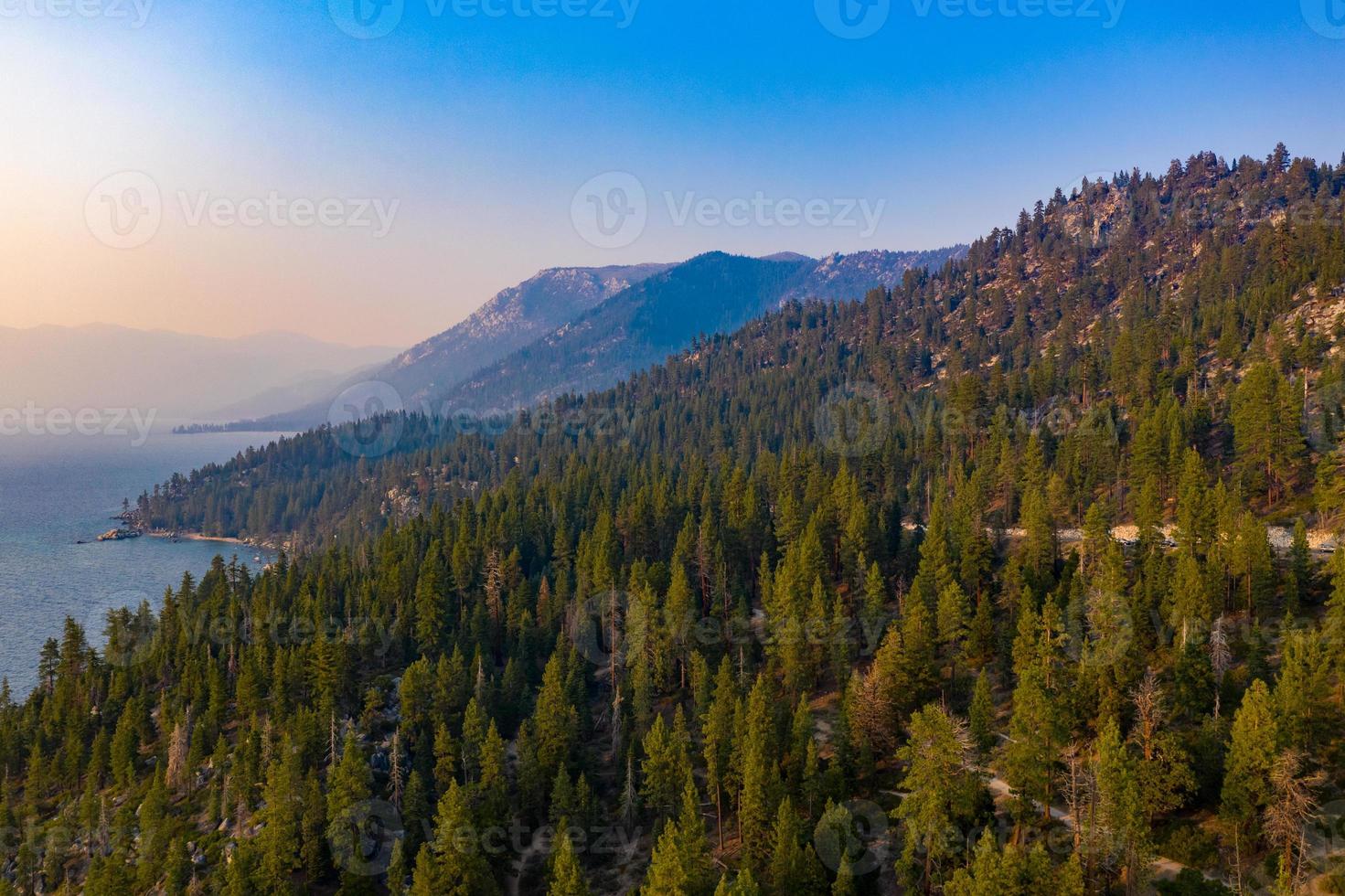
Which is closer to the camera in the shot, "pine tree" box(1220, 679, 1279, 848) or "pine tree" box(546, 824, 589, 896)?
"pine tree" box(1220, 679, 1279, 848)

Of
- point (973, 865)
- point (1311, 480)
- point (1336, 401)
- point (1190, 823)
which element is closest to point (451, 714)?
point (973, 865)

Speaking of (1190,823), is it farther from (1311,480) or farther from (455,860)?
(1311,480)

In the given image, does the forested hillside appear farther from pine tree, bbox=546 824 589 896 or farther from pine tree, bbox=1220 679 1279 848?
pine tree, bbox=546 824 589 896

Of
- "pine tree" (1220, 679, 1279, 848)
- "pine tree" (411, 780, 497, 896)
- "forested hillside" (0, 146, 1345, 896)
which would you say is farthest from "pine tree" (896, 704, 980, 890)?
"pine tree" (411, 780, 497, 896)

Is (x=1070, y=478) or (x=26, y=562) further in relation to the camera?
(x=26, y=562)

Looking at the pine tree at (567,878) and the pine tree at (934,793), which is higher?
the pine tree at (934,793)

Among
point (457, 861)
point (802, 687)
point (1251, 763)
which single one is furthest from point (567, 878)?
point (1251, 763)

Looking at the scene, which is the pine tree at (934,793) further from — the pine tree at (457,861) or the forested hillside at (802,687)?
the pine tree at (457,861)

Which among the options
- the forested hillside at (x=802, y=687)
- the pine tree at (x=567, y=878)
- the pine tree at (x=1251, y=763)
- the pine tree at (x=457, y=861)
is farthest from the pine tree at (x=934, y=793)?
the pine tree at (x=457, y=861)
